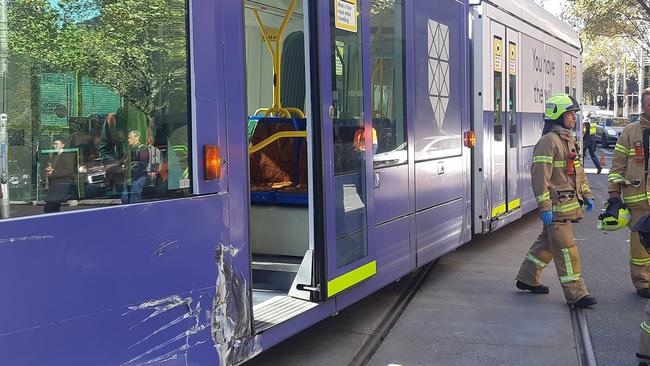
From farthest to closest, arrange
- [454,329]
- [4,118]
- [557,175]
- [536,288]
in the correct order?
[536,288]
[557,175]
[454,329]
[4,118]

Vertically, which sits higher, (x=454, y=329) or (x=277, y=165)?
(x=277, y=165)

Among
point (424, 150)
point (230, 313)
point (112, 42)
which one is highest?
point (112, 42)

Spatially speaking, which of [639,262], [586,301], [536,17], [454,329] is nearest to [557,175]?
[586,301]

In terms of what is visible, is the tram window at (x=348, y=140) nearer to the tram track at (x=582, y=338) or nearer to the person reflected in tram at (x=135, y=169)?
the person reflected in tram at (x=135, y=169)

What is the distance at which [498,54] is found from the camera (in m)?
8.23

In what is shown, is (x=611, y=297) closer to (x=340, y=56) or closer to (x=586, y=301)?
(x=586, y=301)

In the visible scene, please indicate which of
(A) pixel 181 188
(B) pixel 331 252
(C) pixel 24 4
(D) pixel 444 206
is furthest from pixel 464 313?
(C) pixel 24 4

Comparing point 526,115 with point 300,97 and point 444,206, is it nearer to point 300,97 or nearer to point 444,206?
point 444,206

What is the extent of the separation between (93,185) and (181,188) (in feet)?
1.62

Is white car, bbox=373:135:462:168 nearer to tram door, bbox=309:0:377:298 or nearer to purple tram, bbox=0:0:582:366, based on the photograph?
purple tram, bbox=0:0:582:366

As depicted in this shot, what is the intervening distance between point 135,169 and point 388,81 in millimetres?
2754

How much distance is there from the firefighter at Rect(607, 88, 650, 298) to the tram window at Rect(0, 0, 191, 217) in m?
4.71

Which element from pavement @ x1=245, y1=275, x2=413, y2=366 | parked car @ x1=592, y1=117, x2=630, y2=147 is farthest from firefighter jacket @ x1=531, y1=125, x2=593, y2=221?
parked car @ x1=592, y1=117, x2=630, y2=147

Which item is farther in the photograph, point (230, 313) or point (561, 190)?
point (561, 190)
